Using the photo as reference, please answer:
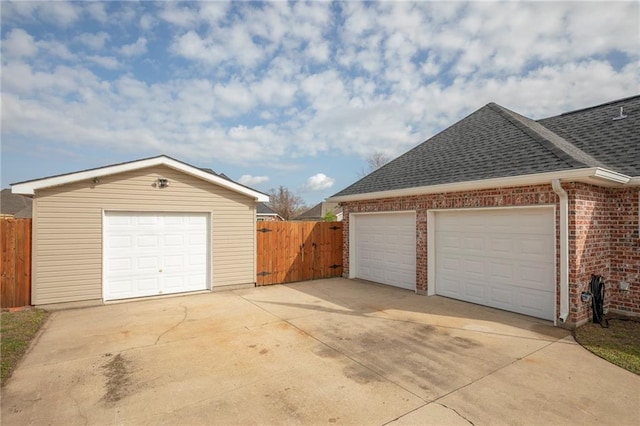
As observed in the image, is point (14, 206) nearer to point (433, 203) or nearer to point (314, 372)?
point (433, 203)

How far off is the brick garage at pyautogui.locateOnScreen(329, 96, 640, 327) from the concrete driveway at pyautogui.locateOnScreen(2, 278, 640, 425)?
1533 mm

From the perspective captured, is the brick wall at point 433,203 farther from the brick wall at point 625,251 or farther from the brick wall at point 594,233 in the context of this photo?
the brick wall at point 625,251

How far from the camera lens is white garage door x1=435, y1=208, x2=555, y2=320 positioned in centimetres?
606

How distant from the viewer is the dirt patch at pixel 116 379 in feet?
11.2

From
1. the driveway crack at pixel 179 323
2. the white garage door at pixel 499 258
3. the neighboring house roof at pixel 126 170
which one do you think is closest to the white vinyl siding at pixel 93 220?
the neighboring house roof at pixel 126 170

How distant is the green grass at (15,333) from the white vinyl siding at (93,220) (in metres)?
0.57

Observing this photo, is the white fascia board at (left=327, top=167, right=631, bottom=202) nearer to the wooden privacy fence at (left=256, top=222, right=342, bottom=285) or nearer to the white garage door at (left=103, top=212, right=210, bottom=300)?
the wooden privacy fence at (left=256, top=222, right=342, bottom=285)

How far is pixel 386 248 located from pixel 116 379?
7354 millimetres

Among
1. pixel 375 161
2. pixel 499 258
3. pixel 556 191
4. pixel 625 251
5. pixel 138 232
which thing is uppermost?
pixel 375 161

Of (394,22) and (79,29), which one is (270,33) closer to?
(394,22)

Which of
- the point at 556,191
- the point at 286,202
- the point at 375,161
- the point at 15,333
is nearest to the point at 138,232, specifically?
the point at 15,333

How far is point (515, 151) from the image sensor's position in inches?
276

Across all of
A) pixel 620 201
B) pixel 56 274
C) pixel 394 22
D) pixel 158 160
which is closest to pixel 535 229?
pixel 620 201

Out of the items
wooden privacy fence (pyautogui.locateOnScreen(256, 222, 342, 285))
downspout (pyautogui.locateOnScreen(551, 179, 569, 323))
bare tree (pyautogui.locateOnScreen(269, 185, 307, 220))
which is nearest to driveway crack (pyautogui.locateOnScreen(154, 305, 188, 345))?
wooden privacy fence (pyautogui.locateOnScreen(256, 222, 342, 285))
